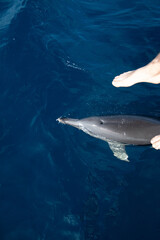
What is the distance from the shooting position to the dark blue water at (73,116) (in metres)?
7.46

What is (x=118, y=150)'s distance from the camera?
8250 mm

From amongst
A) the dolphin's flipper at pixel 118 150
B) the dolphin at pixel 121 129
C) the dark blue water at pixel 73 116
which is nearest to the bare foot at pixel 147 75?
the dolphin at pixel 121 129

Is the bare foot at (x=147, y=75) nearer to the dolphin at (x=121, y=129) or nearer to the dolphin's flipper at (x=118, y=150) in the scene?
the dolphin at (x=121, y=129)

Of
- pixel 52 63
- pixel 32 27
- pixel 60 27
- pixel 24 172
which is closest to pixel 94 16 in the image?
pixel 60 27

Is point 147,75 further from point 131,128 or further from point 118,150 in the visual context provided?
point 118,150

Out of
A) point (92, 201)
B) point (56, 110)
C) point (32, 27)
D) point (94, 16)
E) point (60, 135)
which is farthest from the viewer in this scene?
point (94, 16)

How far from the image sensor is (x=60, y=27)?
1362 centimetres

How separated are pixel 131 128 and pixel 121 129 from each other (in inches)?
12.3

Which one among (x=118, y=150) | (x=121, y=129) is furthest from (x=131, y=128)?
(x=118, y=150)

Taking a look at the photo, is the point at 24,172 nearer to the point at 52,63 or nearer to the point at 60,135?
the point at 60,135

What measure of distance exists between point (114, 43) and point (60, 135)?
6131mm

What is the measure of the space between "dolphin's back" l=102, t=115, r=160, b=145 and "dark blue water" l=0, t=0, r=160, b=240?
2.75 ft

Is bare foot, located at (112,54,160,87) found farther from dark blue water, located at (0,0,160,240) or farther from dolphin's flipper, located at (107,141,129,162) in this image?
dolphin's flipper, located at (107,141,129,162)

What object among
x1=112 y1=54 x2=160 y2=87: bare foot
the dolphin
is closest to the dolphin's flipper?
the dolphin
